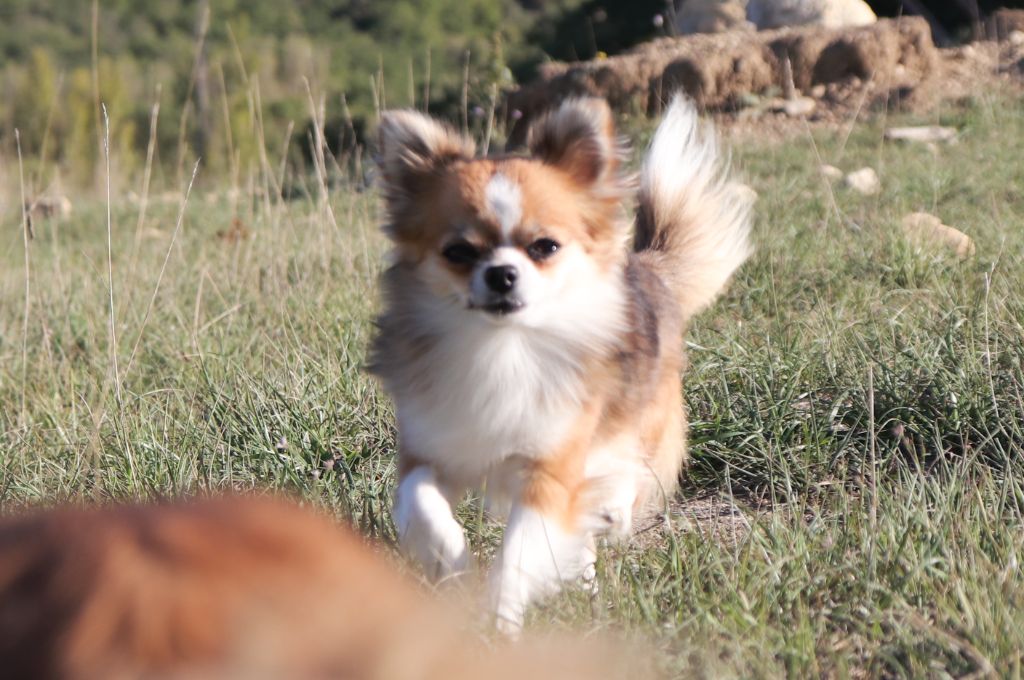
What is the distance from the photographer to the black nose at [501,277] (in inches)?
102

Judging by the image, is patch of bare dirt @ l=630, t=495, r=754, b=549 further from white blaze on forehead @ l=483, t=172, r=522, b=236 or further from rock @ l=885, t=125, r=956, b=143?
rock @ l=885, t=125, r=956, b=143

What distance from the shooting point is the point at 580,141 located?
2.90 meters

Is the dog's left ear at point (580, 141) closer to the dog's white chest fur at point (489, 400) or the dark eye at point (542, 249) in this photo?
the dark eye at point (542, 249)

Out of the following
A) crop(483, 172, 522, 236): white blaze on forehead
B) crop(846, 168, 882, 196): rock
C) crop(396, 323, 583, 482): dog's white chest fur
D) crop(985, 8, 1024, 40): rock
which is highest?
crop(483, 172, 522, 236): white blaze on forehead

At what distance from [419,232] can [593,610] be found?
3.58ft

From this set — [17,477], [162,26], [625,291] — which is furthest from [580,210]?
[162,26]

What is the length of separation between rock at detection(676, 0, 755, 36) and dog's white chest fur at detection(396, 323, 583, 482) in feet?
29.4

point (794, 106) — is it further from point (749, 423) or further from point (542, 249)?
point (542, 249)

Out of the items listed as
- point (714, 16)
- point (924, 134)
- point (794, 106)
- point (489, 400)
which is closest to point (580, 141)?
point (489, 400)

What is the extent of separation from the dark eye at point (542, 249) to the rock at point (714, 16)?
888 centimetres

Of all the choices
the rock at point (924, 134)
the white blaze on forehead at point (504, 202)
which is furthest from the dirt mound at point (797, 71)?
the white blaze on forehead at point (504, 202)

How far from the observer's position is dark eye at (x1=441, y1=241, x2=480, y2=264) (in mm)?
2678

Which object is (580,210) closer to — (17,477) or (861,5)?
(17,477)

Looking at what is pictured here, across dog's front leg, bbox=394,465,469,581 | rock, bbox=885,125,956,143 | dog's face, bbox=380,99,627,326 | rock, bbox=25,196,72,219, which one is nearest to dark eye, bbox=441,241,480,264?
dog's face, bbox=380,99,627,326
